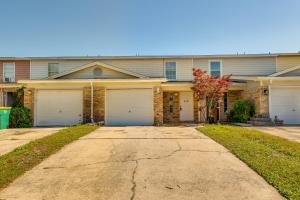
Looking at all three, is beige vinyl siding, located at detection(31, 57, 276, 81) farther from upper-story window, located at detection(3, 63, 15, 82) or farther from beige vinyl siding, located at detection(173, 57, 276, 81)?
upper-story window, located at detection(3, 63, 15, 82)

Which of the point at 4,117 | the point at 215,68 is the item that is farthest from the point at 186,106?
the point at 4,117

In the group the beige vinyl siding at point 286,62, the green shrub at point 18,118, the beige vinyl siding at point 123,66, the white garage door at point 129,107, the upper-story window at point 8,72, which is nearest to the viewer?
the green shrub at point 18,118

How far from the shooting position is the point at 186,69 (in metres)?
20.6

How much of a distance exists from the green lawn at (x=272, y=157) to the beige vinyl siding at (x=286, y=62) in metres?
12.6

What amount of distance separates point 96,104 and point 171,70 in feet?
23.5

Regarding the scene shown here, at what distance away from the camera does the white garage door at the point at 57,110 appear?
1653 centimetres

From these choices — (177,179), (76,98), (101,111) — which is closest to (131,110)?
(101,111)

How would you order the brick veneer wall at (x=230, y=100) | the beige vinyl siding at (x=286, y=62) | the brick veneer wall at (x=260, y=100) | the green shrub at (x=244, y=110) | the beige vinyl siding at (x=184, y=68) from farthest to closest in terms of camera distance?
1. the beige vinyl siding at (x=184, y=68)
2. the beige vinyl siding at (x=286, y=62)
3. the brick veneer wall at (x=230, y=100)
4. the green shrub at (x=244, y=110)
5. the brick veneer wall at (x=260, y=100)

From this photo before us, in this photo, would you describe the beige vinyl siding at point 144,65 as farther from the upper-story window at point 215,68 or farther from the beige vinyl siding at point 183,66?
the upper-story window at point 215,68

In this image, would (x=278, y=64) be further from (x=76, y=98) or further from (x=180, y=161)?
(x=180, y=161)

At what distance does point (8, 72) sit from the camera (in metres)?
21.1

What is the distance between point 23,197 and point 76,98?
1254 cm

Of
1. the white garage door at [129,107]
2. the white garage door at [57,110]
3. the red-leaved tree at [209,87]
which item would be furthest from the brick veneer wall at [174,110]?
the white garage door at [57,110]

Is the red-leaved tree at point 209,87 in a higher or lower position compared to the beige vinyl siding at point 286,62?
lower
